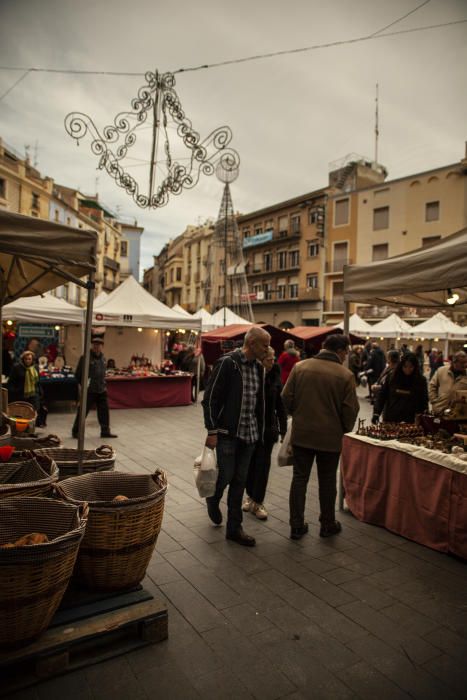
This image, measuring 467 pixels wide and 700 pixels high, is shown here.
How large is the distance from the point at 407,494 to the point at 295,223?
36450 millimetres

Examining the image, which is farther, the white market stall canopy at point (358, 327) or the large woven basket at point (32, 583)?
the white market stall canopy at point (358, 327)

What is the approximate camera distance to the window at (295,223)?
3784cm

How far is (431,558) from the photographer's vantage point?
357cm

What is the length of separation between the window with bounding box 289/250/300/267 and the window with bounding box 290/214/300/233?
177cm

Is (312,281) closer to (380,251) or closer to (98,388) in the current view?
(380,251)

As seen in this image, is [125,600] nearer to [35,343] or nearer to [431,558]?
[431,558]

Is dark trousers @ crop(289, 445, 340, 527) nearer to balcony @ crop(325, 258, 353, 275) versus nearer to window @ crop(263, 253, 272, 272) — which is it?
balcony @ crop(325, 258, 353, 275)

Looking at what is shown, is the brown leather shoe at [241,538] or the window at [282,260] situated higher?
the window at [282,260]

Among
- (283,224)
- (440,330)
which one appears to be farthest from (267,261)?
(440,330)

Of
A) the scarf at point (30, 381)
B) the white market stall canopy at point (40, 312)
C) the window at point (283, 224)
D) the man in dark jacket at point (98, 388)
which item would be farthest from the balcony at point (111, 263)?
the man in dark jacket at point (98, 388)

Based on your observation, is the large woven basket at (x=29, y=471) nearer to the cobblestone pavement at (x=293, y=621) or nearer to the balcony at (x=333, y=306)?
the cobblestone pavement at (x=293, y=621)

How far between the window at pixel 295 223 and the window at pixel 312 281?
4.13m

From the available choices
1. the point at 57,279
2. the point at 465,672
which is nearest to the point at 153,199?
the point at 57,279

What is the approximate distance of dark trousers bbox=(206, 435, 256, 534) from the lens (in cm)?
373
